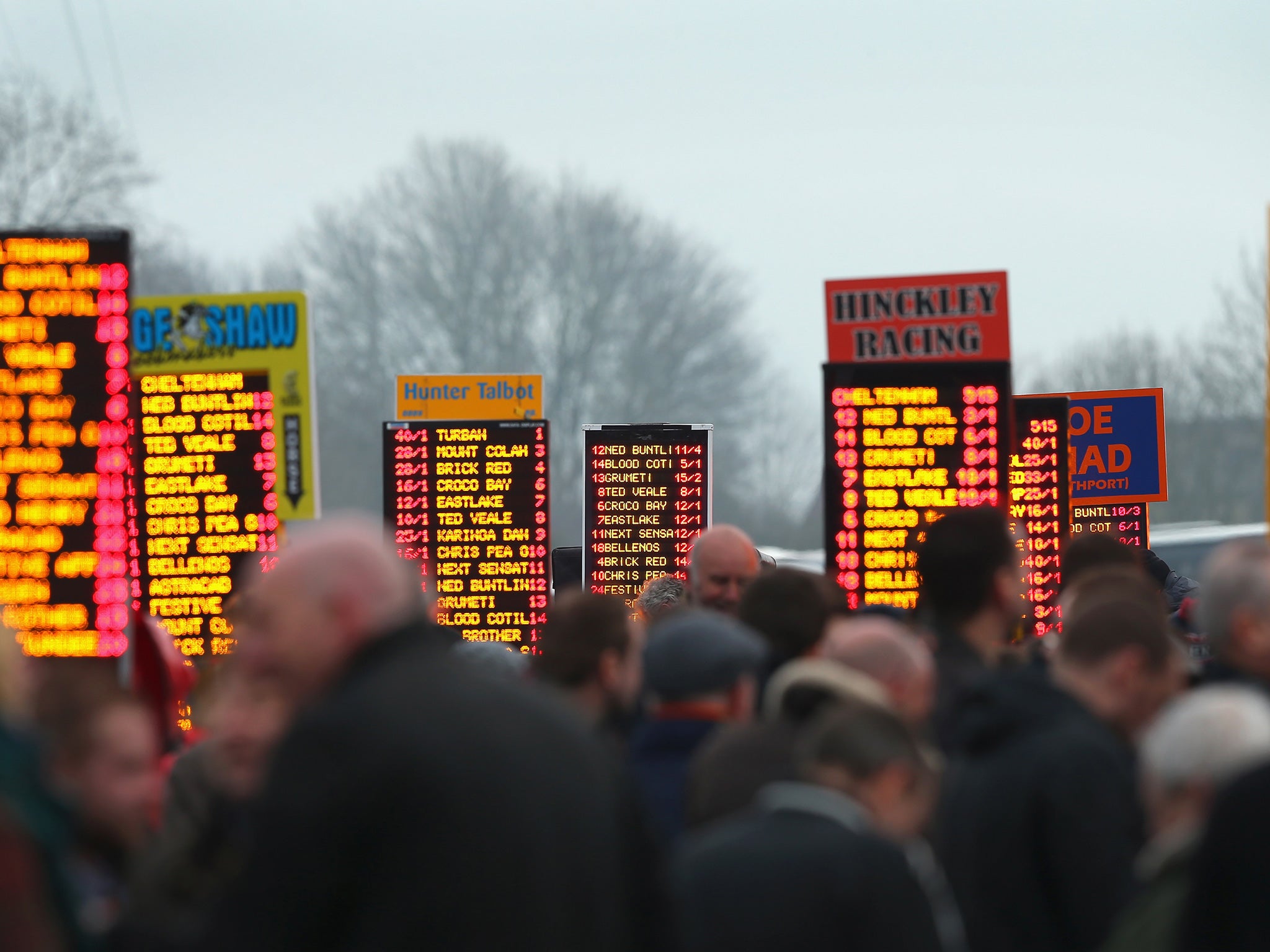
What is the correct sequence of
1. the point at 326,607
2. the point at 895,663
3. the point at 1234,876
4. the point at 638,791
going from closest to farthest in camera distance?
the point at 326,607 < the point at 1234,876 < the point at 638,791 < the point at 895,663

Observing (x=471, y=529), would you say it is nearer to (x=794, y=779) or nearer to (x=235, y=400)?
(x=235, y=400)

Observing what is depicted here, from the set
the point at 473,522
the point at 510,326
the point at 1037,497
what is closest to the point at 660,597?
the point at 1037,497

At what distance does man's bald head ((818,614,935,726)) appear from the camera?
217 inches

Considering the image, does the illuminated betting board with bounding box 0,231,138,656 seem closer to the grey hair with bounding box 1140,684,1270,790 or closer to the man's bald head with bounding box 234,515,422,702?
the man's bald head with bounding box 234,515,422,702

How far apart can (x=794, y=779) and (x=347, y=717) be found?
1.53 meters

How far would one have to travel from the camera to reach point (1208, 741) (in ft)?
13.5

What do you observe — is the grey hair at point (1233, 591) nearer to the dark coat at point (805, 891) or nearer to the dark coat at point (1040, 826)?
the dark coat at point (1040, 826)

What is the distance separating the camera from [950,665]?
6.38m

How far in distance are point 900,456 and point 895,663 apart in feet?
20.7

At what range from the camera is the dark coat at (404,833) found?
3.39 m

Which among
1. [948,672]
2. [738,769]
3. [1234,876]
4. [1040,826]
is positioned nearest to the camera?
[1234,876]

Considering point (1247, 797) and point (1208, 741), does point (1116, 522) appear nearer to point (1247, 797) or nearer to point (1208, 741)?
point (1208, 741)

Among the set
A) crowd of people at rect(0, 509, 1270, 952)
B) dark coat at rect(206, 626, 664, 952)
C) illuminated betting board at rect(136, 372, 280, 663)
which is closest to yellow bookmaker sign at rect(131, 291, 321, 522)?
illuminated betting board at rect(136, 372, 280, 663)

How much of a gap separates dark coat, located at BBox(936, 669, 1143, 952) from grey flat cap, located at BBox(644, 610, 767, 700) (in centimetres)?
73
